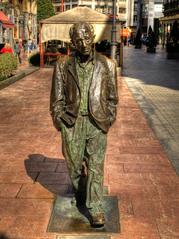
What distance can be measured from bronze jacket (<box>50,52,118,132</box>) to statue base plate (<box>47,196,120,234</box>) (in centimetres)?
98

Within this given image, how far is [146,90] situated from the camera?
1512 cm

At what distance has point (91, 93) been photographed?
3.94 m

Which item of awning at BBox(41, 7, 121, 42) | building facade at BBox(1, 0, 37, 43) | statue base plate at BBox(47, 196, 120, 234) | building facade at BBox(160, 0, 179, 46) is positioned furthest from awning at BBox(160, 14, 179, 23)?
statue base plate at BBox(47, 196, 120, 234)

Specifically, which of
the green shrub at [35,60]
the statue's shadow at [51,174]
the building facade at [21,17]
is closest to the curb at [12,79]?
the green shrub at [35,60]

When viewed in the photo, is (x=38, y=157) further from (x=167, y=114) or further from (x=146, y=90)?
(x=146, y=90)

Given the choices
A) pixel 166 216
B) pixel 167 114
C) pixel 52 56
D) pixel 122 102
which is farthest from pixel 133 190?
pixel 52 56

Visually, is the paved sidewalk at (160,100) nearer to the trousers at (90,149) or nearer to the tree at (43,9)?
the trousers at (90,149)

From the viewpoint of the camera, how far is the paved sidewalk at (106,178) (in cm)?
437

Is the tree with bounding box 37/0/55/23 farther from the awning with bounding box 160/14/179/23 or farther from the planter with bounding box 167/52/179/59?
the planter with bounding box 167/52/179/59

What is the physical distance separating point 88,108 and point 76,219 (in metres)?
1.18

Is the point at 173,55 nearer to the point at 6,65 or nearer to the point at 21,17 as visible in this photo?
the point at 21,17

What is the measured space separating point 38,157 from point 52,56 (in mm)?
16894

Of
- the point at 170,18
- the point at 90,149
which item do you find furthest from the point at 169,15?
the point at 90,149

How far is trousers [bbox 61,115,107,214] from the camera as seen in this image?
4.02m
